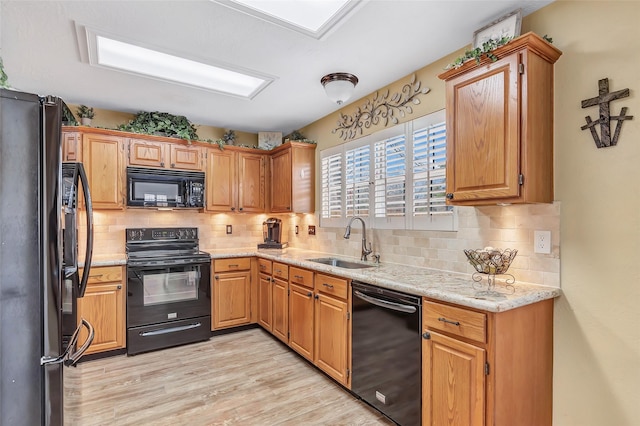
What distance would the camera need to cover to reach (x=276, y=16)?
6.61 ft

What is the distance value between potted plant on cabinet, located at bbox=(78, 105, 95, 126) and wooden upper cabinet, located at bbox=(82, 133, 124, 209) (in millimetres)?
155

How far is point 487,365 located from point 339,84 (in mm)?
2206

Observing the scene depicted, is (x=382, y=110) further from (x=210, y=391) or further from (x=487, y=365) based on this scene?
(x=210, y=391)

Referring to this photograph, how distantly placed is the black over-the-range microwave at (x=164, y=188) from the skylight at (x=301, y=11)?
2.38 m

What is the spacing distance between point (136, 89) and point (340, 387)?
3210 millimetres

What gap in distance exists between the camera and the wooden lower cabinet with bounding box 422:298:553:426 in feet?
5.28

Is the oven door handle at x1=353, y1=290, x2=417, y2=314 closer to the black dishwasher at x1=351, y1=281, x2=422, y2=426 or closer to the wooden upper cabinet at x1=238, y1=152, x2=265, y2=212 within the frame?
the black dishwasher at x1=351, y1=281, x2=422, y2=426

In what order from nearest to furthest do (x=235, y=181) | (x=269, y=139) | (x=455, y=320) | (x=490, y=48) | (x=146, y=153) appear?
(x=455, y=320) < (x=490, y=48) < (x=146, y=153) < (x=235, y=181) < (x=269, y=139)

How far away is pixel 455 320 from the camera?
175 centimetres

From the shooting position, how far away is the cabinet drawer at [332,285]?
100 inches

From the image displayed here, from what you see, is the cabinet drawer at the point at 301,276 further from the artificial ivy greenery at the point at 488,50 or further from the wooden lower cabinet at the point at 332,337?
the artificial ivy greenery at the point at 488,50

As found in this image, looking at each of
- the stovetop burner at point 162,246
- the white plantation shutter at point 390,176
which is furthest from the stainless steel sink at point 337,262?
the stovetop burner at point 162,246

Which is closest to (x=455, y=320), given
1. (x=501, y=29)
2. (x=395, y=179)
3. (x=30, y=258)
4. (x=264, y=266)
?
(x=395, y=179)

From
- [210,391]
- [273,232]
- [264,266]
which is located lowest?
[210,391]
